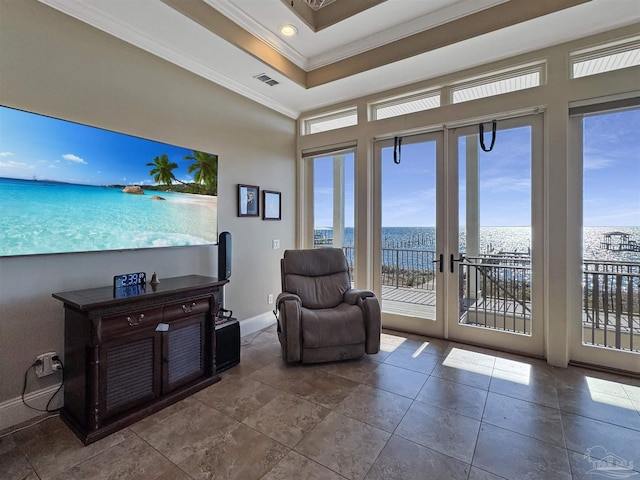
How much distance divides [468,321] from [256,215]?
9.02 feet

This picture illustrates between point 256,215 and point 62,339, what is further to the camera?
point 256,215

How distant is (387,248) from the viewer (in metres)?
3.78

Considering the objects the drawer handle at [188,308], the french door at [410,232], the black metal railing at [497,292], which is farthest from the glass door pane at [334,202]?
the drawer handle at [188,308]

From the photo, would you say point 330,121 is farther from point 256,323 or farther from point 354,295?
point 256,323

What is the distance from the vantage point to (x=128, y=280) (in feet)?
7.23

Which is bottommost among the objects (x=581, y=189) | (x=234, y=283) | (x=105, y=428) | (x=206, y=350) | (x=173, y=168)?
(x=105, y=428)

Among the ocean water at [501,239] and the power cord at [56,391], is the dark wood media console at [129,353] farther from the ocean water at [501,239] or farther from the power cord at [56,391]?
the ocean water at [501,239]

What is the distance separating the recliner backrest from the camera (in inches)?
127

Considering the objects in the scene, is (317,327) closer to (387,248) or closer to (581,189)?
(387,248)

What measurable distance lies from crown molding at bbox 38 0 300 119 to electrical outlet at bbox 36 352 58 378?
7.85 ft

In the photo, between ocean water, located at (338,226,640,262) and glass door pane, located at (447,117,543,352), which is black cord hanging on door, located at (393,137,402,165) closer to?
glass door pane, located at (447,117,543,352)

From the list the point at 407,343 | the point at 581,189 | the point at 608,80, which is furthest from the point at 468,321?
the point at 608,80

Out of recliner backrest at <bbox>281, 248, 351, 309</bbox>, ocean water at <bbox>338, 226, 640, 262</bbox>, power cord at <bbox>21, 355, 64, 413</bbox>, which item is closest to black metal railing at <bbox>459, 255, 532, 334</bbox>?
ocean water at <bbox>338, 226, 640, 262</bbox>

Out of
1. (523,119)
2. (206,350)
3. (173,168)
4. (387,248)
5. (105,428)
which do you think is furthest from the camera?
(387,248)
